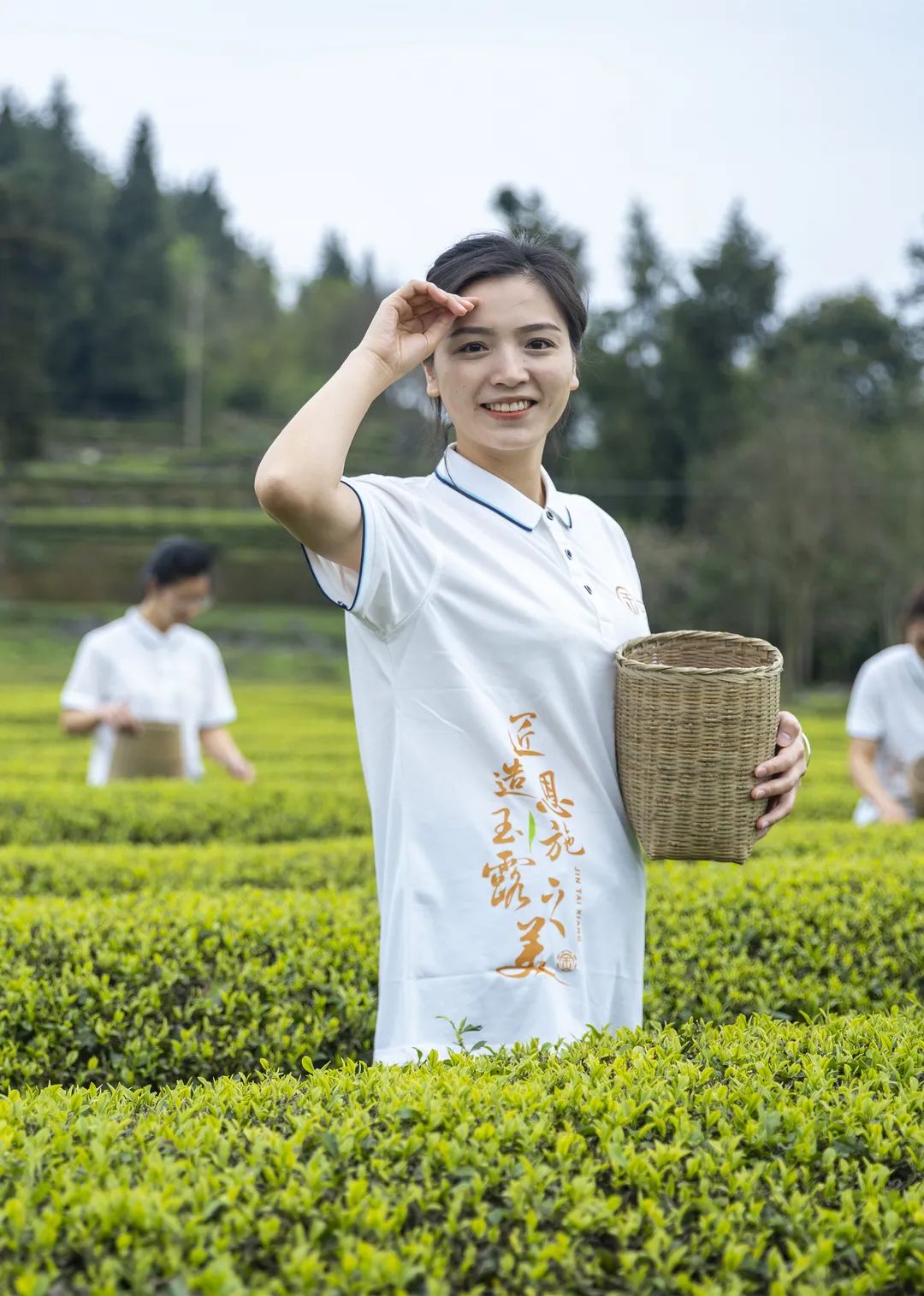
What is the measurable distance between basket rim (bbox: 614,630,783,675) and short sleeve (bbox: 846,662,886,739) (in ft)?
13.1

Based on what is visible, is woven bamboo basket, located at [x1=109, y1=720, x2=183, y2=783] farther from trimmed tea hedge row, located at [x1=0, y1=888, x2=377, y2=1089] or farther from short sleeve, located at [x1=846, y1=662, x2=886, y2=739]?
short sleeve, located at [x1=846, y1=662, x2=886, y2=739]

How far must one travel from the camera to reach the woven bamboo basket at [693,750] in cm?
250

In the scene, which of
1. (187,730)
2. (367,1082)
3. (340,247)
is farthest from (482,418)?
(340,247)

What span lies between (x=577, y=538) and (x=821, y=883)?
2090mm

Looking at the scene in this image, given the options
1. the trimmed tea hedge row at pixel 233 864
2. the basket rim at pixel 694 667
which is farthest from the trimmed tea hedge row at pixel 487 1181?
the trimmed tea hedge row at pixel 233 864

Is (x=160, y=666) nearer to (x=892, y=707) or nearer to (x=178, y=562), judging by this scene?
(x=178, y=562)

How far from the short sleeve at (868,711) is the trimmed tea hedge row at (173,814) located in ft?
8.81

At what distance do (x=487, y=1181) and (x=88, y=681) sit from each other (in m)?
5.50

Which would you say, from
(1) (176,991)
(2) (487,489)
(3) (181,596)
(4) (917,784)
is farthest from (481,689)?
(3) (181,596)

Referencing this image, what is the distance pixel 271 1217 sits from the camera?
5.93 feet

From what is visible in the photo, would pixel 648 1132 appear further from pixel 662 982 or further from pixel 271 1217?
pixel 662 982

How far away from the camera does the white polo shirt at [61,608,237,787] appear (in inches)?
278

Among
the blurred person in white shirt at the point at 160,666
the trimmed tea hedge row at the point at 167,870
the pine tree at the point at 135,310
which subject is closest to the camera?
the trimmed tea hedge row at the point at 167,870

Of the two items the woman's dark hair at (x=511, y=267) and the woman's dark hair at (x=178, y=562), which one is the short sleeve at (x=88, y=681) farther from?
the woman's dark hair at (x=511, y=267)
